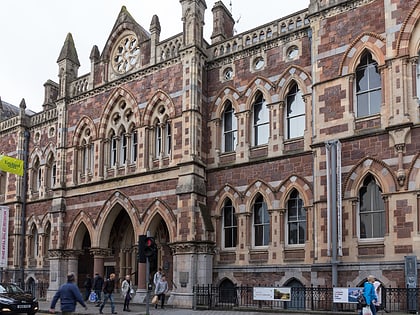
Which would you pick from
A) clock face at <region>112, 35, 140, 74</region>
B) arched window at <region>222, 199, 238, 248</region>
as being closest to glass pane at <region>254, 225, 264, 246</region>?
arched window at <region>222, 199, 238, 248</region>

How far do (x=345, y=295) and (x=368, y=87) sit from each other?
711 centimetres

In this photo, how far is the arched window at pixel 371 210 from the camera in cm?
1845

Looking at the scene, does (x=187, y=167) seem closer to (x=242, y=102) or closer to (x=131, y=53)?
(x=242, y=102)

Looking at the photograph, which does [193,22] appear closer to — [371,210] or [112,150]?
[112,150]

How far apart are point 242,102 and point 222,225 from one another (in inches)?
203

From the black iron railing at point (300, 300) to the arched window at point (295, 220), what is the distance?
217 cm

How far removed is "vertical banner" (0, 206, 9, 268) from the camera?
2958cm

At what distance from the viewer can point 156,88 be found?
1015 inches

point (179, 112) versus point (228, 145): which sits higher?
point (179, 112)

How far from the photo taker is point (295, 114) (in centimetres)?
2200

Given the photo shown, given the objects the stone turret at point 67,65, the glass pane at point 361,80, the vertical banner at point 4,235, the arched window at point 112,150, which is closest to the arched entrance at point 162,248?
the arched window at point 112,150

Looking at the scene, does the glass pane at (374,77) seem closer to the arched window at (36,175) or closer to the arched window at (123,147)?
the arched window at (123,147)

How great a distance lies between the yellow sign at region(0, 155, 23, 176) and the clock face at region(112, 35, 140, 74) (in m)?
7.92

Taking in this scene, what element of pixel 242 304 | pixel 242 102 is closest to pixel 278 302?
pixel 242 304
